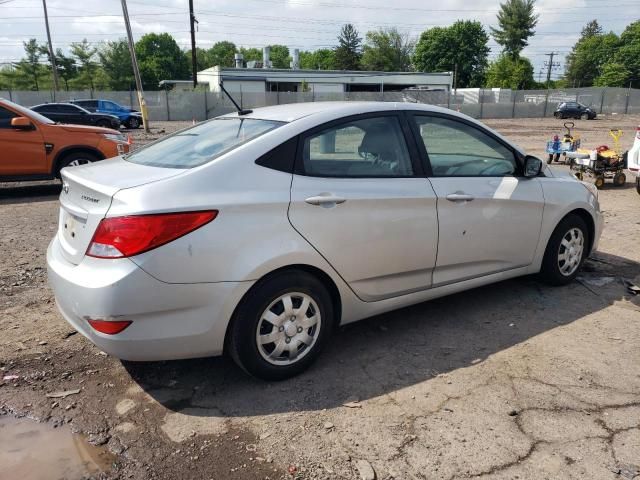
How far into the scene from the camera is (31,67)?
220 ft

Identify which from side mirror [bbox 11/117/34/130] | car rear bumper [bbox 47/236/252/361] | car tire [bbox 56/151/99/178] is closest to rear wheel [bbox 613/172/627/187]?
car tire [bbox 56/151/99/178]

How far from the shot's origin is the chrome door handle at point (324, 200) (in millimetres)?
3178

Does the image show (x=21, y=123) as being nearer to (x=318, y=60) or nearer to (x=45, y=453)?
(x=45, y=453)

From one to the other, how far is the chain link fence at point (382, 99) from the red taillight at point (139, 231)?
27564 millimetres

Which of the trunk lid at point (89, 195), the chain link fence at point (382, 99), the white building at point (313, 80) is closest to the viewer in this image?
the trunk lid at point (89, 195)

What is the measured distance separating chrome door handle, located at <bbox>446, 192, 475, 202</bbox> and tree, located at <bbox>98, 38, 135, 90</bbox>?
2997 inches

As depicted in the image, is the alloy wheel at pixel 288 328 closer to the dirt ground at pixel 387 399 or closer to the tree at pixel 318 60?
the dirt ground at pixel 387 399

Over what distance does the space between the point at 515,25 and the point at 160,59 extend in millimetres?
59236

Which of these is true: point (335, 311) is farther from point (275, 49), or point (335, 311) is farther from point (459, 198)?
point (275, 49)

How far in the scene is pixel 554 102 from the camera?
45406mm

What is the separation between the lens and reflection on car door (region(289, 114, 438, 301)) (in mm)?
3229

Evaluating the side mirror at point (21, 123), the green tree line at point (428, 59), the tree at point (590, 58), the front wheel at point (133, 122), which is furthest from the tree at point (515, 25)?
the side mirror at point (21, 123)

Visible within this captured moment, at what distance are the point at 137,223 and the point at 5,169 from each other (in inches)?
292

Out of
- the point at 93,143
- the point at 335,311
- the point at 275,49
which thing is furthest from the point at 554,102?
the point at 275,49
